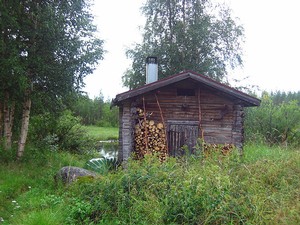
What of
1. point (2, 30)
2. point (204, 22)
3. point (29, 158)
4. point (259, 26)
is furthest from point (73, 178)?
point (259, 26)

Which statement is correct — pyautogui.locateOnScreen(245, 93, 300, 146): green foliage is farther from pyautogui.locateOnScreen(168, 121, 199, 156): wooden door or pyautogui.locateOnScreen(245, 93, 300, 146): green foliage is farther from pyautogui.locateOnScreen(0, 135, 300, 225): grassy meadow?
pyautogui.locateOnScreen(0, 135, 300, 225): grassy meadow

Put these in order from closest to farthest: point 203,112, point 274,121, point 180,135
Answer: point 180,135, point 203,112, point 274,121

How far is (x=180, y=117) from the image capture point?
32.1 ft

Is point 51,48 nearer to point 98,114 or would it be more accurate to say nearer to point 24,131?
point 24,131

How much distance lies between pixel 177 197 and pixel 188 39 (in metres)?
16.0

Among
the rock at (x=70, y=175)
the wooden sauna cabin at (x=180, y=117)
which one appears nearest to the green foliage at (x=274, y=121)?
the wooden sauna cabin at (x=180, y=117)

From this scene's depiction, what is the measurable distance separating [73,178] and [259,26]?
71.5ft

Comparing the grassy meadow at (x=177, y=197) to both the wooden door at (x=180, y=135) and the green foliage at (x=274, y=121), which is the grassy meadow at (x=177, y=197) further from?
the green foliage at (x=274, y=121)

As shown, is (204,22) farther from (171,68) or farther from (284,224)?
(284,224)

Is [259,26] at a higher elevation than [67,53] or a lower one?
higher

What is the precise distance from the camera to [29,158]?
1070 cm

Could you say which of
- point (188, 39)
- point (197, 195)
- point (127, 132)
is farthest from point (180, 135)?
point (188, 39)

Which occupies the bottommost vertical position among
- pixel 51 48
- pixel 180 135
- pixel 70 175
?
pixel 70 175

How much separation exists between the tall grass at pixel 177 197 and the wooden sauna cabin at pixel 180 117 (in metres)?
2.86
